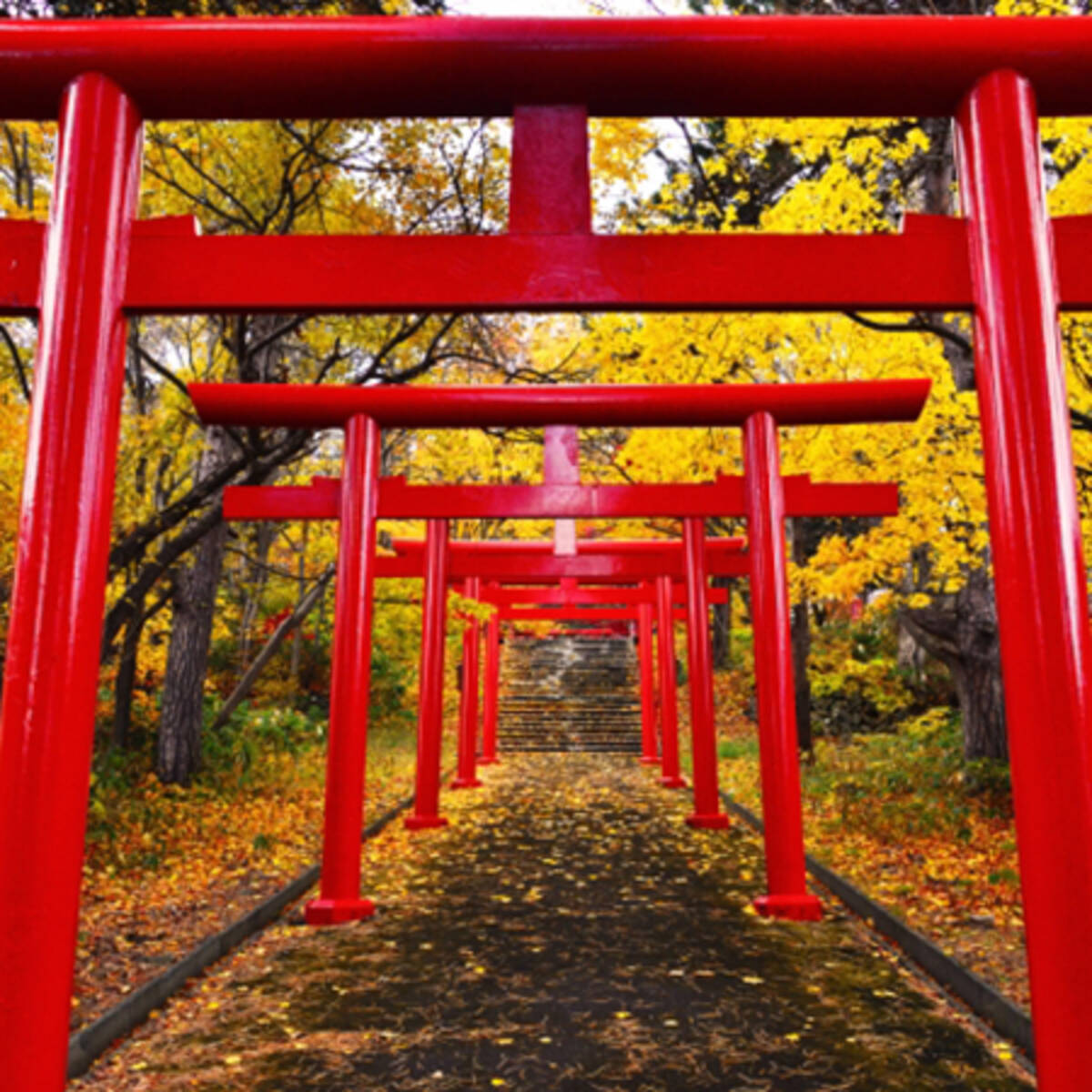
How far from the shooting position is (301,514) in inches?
292

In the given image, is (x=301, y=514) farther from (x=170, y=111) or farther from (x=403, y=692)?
(x=403, y=692)

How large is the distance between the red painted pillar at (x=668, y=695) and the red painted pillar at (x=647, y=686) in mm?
2649

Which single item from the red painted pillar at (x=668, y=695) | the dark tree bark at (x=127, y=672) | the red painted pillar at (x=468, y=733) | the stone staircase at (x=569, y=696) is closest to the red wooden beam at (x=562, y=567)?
the red painted pillar at (x=668, y=695)

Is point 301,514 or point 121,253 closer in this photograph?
point 121,253

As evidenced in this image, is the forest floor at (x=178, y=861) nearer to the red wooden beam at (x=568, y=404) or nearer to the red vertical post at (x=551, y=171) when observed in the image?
the red wooden beam at (x=568, y=404)

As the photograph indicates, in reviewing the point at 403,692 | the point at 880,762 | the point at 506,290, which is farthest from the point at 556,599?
the point at 506,290

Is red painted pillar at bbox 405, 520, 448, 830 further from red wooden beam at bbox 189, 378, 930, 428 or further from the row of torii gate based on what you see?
the row of torii gate

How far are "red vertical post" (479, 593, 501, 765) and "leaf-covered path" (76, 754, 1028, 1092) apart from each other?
10403mm

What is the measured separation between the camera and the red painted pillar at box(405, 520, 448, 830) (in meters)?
10.0

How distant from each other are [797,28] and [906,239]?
0.85 m

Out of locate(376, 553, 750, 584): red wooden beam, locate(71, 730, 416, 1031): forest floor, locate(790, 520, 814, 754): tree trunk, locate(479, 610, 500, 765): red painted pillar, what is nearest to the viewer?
locate(71, 730, 416, 1031): forest floor

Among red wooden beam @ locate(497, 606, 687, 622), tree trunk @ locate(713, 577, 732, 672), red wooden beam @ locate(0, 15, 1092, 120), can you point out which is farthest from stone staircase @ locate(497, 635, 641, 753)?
red wooden beam @ locate(0, 15, 1092, 120)

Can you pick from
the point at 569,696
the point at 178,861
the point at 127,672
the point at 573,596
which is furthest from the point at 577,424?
the point at 569,696

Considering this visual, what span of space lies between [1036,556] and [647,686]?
15.7m
